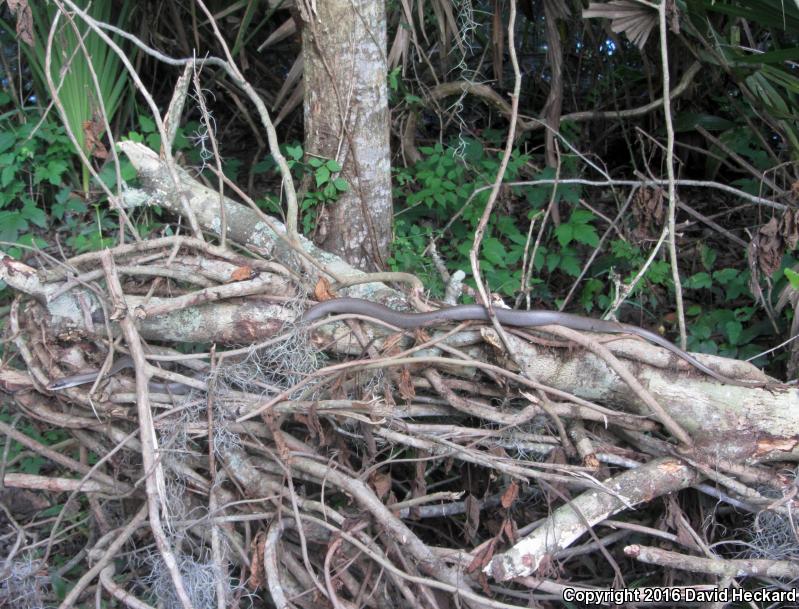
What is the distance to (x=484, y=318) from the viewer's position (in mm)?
2359

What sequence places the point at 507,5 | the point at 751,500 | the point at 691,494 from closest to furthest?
the point at 751,500 < the point at 691,494 < the point at 507,5

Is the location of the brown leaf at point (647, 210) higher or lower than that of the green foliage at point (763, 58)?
lower

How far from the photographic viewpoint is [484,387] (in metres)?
2.41

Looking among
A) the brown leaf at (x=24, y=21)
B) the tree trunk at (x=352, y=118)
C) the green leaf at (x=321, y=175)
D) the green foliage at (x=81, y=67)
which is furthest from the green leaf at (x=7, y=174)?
the green leaf at (x=321, y=175)

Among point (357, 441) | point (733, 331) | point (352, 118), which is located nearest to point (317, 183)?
point (352, 118)

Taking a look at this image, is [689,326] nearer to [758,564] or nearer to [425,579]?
[758,564]

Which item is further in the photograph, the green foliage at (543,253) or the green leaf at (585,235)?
the green leaf at (585,235)

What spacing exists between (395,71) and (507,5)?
1.23 m

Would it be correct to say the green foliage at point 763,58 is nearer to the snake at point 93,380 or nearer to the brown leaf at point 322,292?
the brown leaf at point 322,292

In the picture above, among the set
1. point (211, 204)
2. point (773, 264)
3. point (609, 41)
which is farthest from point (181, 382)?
point (609, 41)

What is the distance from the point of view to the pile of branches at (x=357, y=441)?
2.24 metres

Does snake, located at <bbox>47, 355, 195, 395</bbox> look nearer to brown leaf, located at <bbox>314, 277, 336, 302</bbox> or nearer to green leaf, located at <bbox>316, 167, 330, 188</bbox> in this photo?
brown leaf, located at <bbox>314, 277, 336, 302</bbox>

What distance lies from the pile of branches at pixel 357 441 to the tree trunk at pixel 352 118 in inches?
30.1

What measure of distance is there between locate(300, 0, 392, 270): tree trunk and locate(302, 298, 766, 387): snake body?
940 millimetres
